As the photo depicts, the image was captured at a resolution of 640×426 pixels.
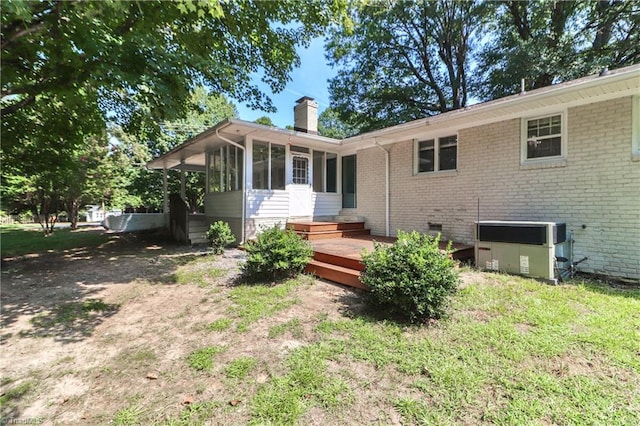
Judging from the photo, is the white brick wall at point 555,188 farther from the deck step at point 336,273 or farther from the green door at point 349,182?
the deck step at point 336,273

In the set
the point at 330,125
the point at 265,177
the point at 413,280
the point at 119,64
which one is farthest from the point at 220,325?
the point at 330,125

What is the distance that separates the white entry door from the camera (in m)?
9.16

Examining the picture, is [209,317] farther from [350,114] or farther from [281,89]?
[350,114]

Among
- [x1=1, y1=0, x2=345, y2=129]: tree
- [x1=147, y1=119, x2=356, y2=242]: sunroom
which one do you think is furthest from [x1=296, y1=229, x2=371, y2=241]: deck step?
[x1=1, y1=0, x2=345, y2=129]: tree

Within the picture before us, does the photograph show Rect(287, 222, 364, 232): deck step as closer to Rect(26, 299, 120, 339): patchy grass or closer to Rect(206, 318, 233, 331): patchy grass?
Rect(206, 318, 233, 331): patchy grass

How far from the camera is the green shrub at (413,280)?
326cm

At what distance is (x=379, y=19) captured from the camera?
16.0m

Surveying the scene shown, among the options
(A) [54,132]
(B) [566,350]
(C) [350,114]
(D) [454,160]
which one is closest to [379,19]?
(C) [350,114]

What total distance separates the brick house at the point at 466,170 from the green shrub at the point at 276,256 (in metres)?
3.23

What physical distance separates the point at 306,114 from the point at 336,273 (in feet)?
22.5

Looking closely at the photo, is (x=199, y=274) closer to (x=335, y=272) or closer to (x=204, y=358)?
(x=335, y=272)

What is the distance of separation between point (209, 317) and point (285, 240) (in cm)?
186

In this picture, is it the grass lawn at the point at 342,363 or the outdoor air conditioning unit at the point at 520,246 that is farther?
the outdoor air conditioning unit at the point at 520,246

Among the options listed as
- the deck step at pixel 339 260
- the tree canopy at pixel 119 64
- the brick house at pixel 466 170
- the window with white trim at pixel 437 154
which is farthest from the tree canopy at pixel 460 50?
the deck step at pixel 339 260
